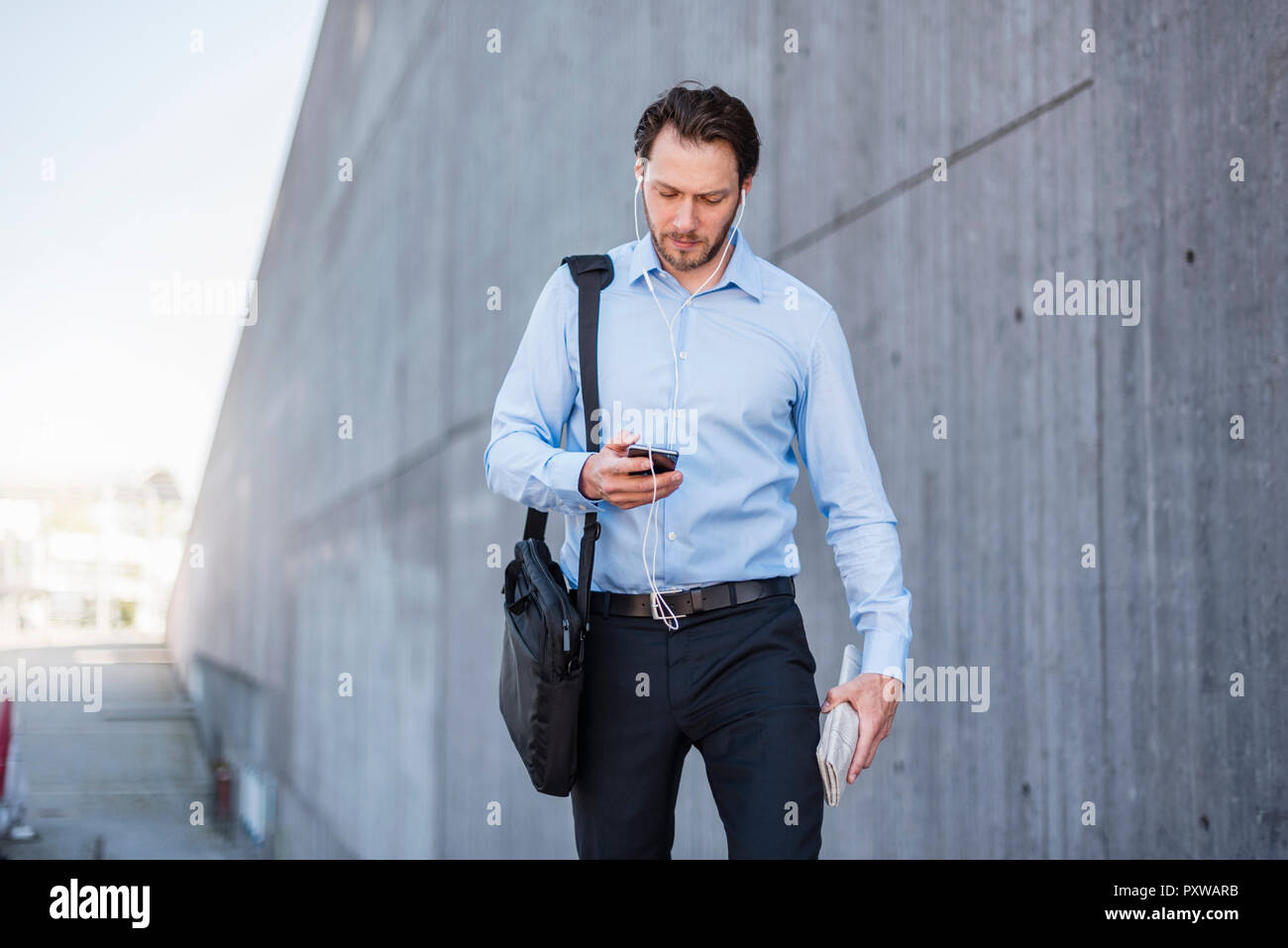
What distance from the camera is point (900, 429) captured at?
320 cm

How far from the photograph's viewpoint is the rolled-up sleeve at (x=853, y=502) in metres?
2.11

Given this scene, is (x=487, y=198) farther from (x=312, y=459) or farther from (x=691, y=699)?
(x=312, y=459)

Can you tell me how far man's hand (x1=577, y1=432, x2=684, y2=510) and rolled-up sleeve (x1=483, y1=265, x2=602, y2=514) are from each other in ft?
0.59

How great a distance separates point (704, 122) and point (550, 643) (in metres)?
0.92

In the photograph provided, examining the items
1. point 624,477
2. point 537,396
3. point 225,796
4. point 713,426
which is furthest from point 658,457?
point 225,796

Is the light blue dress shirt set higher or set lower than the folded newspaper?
higher

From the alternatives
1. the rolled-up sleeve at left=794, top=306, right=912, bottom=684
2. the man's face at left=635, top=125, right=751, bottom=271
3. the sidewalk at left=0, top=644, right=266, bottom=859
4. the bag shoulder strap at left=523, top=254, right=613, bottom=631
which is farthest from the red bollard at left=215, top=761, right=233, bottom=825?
the man's face at left=635, top=125, right=751, bottom=271

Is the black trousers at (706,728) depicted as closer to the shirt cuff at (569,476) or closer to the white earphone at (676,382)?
the white earphone at (676,382)

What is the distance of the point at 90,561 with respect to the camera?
128 ft

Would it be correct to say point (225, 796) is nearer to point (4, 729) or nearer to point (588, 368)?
point (4, 729)

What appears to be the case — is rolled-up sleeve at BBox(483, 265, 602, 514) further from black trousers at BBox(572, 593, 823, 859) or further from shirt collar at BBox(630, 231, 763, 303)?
black trousers at BBox(572, 593, 823, 859)

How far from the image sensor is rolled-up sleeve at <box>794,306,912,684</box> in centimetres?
211

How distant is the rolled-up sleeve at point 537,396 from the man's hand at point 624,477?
179mm
